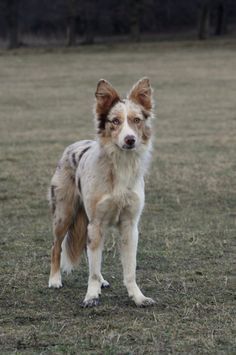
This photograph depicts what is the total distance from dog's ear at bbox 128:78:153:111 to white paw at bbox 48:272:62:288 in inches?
64.5

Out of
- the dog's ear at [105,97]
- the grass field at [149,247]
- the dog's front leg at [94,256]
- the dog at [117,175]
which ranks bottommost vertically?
the grass field at [149,247]

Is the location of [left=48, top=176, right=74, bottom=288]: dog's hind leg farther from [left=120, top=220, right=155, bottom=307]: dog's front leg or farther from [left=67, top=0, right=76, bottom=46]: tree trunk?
[left=67, top=0, right=76, bottom=46]: tree trunk

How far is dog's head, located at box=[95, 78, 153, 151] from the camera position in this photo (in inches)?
226

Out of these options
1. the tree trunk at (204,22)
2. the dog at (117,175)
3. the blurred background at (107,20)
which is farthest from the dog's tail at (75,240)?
the tree trunk at (204,22)

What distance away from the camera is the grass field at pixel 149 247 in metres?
5.04

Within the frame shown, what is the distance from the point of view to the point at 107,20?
185 ft

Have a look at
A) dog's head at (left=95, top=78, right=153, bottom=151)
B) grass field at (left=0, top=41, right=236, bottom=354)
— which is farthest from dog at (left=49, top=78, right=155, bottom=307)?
grass field at (left=0, top=41, right=236, bottom=354)

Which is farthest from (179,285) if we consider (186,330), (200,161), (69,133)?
(69,133)

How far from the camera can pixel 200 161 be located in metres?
13.5

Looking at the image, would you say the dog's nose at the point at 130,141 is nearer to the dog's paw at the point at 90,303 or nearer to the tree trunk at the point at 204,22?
the dog's paw at the point at 90,303

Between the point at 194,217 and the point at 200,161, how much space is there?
409 cm

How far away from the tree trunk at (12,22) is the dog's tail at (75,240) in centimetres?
4471

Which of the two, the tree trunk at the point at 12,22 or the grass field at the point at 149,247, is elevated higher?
the grass field at the point at 149,247

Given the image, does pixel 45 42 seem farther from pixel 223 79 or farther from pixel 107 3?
pixel 223 79
